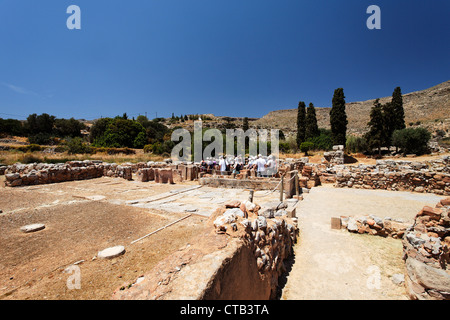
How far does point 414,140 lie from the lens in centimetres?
1970

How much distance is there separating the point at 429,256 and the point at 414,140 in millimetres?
22656

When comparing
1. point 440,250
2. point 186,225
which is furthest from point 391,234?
point 186,225

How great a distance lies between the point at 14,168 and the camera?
12156mm

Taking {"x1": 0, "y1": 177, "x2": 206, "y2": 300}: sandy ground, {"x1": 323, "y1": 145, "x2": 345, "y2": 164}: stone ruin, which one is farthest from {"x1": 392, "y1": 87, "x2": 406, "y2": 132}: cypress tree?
{"x1": 0, "y1": 177, "x2": 206, "y2": 300}: sandy ground

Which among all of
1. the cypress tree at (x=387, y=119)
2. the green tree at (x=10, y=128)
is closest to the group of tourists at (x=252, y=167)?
the cypress tree at (x=387, y=119)

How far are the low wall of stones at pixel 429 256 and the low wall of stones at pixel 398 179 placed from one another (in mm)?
5832

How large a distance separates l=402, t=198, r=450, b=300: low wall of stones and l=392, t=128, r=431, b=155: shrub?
20391 millimetres

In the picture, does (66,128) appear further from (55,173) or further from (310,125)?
(310,125)

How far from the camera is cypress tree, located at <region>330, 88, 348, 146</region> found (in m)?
24.3

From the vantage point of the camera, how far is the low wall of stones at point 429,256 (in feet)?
8.52

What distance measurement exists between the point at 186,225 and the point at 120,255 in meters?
1.70

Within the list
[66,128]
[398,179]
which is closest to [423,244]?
[398,179]

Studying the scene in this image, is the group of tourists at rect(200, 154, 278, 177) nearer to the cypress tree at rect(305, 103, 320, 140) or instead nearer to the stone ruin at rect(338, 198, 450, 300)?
the stone ruin at rect(338, 198, 450, 300)

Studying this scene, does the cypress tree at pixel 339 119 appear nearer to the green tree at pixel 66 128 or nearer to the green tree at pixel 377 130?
the green tree at pixel 377 130
